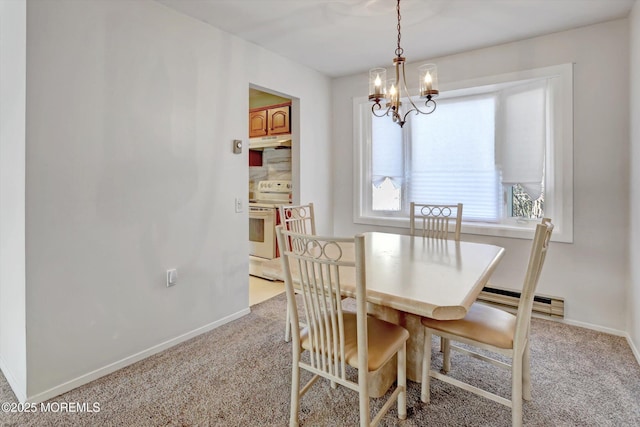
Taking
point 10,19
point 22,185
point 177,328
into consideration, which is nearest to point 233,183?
point 177,328

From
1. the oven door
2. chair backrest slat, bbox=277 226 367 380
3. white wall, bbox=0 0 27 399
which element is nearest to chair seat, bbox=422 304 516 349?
chair backrest slat, bbox=277 226 367 380

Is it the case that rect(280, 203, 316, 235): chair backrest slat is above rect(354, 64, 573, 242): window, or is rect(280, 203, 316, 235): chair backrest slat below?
below

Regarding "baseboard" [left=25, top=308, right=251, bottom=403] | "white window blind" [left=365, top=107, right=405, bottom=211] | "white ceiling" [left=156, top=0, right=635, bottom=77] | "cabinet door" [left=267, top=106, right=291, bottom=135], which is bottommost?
"baseboard" [left=25, top=308, right=251, bottom=403]

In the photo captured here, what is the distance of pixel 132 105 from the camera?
2.19 m

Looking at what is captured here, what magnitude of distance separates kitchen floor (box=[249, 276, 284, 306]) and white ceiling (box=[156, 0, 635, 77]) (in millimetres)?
2500

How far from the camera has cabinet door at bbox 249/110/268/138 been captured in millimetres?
4242

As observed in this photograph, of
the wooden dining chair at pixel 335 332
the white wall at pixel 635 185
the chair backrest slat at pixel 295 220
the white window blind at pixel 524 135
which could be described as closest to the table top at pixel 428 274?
the wooden dining chair at pixel 335 332

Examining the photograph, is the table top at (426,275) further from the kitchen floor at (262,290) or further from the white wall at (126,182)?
the kitchen floor at (262,290)

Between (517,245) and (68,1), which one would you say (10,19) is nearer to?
(68,1)

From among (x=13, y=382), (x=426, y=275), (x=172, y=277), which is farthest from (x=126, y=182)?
(x=426, y=275)

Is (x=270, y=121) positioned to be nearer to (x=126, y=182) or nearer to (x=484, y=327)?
(x=126, y=182)

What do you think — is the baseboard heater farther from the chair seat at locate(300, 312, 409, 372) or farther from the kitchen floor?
the kitchen floor

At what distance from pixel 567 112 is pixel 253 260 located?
3.59 m

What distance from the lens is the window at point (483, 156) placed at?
111 inches
